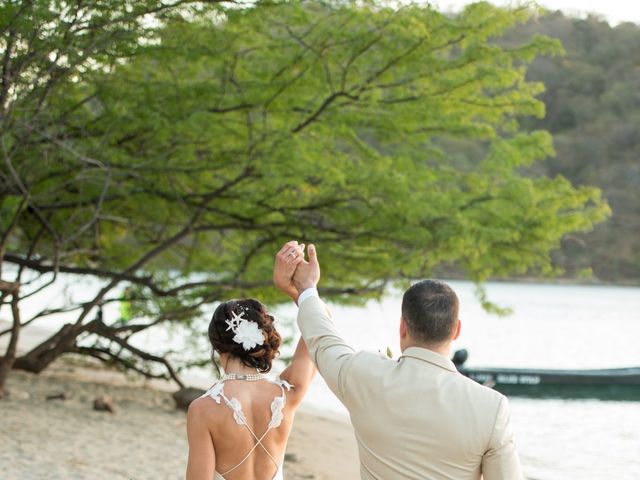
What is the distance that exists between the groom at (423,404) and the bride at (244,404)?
617 mm

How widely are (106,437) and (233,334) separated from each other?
23.2 ft

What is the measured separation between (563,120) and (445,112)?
47.9m

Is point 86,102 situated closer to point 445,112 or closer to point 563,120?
point 445,112

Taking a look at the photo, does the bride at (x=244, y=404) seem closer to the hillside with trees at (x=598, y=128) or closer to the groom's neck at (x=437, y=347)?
the groom's neck at (x=437, y=347)

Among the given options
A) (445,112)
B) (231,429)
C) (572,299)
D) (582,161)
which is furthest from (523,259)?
(572,299)

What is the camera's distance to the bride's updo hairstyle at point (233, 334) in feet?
10.2

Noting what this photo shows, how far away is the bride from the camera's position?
3105mm

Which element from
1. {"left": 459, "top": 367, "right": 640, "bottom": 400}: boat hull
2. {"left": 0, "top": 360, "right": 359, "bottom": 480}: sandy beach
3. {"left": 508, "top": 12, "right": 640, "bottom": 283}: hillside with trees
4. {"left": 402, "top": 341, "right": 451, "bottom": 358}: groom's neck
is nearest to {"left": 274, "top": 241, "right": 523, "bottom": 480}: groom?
{"left": 402, "top": 341, "right": 451, "bottom": 358}: groom's neck

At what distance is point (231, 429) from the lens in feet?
10.3

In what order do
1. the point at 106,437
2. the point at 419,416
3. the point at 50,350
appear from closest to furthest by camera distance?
the point at 419,416 < the point at 106,437 < the point at 50,350

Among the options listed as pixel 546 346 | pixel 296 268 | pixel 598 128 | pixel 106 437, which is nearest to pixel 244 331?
pixel 296 268

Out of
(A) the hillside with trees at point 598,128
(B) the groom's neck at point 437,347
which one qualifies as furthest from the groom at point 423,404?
(A) the hillside with trees at point 598,128

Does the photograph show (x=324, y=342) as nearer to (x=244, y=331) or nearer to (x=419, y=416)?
(x=419, y=416)

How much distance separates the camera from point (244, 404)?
3.19 meters
